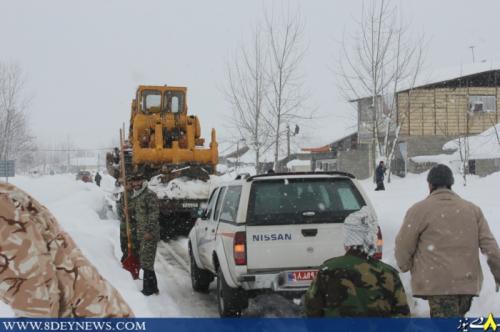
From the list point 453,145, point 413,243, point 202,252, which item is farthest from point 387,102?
point 413,243

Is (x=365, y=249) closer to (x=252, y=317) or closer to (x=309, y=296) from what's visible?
(x=309, y=296)

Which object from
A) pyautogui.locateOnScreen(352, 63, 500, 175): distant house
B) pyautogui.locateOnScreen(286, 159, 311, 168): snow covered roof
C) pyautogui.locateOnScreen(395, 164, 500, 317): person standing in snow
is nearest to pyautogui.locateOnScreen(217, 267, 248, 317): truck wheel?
pyautogui.locateOnScreen(395, 164, 500, 317): person standing in snow

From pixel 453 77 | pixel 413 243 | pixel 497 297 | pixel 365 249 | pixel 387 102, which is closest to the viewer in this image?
pixel 365 249

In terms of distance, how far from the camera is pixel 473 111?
37.9m

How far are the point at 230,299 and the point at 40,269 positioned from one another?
5223 mm

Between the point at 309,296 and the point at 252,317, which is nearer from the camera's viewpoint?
the point at 309,296

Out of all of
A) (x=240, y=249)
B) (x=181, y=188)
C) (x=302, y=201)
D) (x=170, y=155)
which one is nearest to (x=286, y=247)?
(x=240, y=249)

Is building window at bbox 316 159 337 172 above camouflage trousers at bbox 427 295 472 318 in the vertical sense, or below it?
above

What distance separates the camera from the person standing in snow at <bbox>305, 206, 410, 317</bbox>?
311 cm

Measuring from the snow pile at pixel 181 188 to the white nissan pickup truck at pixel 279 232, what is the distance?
25.0ft

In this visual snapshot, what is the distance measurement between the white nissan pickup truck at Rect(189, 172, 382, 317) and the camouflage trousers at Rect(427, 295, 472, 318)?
180cm

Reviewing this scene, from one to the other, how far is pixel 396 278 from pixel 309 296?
490 mm

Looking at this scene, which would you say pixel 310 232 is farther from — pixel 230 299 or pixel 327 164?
pixel 327 164

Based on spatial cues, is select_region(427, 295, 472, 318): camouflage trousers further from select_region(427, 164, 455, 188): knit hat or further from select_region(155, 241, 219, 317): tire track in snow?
select_region(155, 241, 219, 317): tire track in snow
